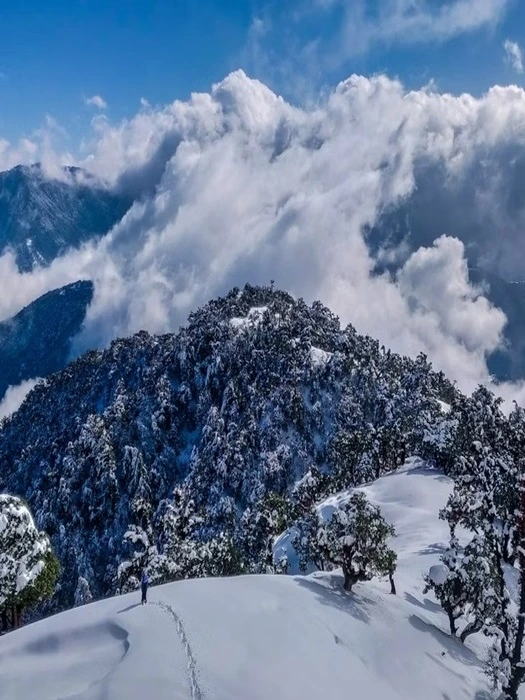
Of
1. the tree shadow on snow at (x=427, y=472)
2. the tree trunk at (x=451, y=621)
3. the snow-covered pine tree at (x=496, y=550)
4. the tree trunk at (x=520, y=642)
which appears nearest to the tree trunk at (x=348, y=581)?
the tree trunk at (x=451, y=621)

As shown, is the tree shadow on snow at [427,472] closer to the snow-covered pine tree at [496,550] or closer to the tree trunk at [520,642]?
the snow-covered pine tree at [496,550]

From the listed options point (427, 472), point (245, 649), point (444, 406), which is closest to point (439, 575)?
point (245, 649)

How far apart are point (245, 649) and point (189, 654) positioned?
136 inches

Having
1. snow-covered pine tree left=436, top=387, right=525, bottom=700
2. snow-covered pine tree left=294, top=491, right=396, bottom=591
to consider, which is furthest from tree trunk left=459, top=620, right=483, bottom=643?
snow-covered pine tree left=294, top=491, right=396, bottom=591

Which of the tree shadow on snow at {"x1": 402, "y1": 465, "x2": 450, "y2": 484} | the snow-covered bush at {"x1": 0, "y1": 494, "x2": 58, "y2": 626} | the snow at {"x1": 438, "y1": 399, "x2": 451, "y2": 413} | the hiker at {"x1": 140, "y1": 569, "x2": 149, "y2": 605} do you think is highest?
the snow at {"x1": 438, "y1": 399, "x2": 451, "y2": 413}

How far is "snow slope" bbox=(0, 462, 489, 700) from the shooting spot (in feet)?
91.8

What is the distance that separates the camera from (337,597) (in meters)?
43.3

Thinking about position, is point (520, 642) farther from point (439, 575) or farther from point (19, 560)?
point (19, 560)

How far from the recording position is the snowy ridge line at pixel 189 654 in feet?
87.2

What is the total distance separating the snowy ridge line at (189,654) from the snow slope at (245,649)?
0.06m

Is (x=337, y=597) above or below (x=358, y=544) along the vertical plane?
below

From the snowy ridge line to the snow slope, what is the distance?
0.06 metres

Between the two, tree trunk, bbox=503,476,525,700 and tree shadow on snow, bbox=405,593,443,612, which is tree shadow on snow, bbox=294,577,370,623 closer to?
tree shadow on snow, bbox=405,593,443,612

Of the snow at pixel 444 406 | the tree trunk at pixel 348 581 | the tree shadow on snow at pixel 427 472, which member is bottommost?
the tree trunk at pixel 348 581
